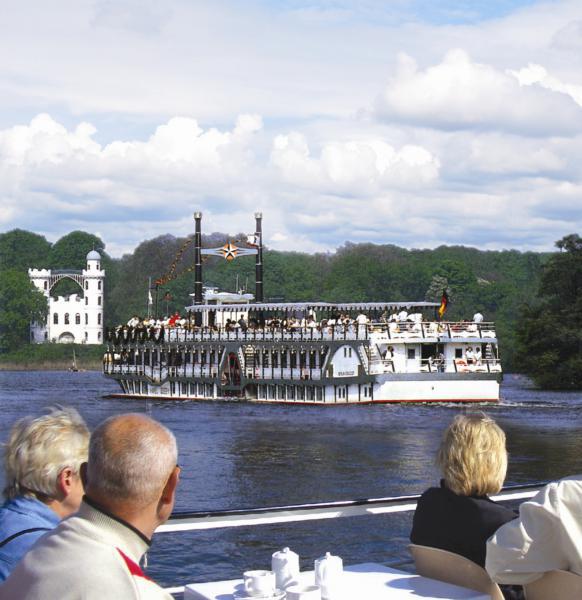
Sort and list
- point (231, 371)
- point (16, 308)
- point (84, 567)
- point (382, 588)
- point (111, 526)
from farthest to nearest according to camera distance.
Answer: point (16, 308), point (231, 371), point (382, 588), point (111, 526), point (84, 567)

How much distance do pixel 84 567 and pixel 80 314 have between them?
144 m

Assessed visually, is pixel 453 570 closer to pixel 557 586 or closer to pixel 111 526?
pixel 557 586

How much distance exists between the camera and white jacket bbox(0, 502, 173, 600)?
9.77 feet

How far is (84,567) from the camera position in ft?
9.84

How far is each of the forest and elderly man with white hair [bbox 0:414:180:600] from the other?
359ft

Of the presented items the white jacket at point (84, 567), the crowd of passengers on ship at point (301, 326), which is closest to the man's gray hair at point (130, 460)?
the white jacket at point (84, 567)

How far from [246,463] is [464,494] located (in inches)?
886

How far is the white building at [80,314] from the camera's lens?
144m

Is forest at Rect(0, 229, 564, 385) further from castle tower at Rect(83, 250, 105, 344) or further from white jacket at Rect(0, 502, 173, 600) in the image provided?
white jacket at Rect(0, 502, 173, 600)

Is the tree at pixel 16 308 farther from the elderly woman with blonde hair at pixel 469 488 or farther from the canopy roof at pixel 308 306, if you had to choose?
the elderly woman with blonde hair at pixel 469 488

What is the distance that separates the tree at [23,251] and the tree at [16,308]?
18233 millimetres

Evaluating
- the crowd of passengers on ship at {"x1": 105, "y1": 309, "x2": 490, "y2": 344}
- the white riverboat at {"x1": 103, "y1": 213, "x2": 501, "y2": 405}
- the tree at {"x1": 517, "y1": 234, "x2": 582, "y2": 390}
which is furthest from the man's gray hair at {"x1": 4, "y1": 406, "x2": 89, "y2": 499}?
the tree at {"x1": 517, "y1": 234, "x2": 582, "y2": 390}

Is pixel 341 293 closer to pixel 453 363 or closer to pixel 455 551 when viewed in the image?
pixel 453 363

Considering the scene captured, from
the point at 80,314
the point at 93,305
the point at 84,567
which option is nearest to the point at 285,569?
the point at 84,567
